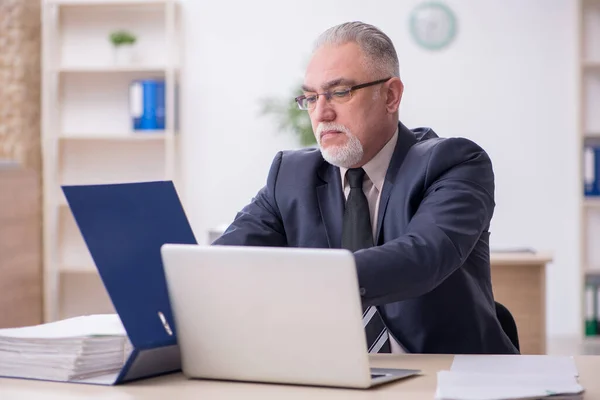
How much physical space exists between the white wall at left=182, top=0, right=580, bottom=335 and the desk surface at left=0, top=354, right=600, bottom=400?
443cm

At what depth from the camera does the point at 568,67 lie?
571 cm

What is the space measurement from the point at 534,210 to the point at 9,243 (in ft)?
10.3

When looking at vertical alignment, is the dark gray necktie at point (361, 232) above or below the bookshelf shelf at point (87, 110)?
below

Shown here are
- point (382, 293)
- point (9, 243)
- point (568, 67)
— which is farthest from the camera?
point (568, 67)

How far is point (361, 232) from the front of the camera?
6.31 ft

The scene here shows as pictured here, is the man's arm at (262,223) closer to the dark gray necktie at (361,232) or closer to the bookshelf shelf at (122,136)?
the dark gray necktie at (361,232)

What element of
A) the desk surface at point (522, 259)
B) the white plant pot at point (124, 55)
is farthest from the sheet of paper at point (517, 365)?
the white plant pot at point (124, 55)

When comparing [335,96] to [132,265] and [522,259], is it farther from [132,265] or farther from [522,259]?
[522,259]

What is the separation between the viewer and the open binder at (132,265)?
4.48 feet

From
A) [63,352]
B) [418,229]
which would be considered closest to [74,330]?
[63,352]

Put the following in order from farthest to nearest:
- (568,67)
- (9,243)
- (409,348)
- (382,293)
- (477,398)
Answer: (568,67) → (9,243) → (409,348) → (382,293) → (477,398)

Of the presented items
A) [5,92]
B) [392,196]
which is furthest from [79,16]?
[392,196]

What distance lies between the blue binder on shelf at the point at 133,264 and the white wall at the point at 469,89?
4.40 metres

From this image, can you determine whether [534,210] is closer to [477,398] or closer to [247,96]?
[247,96]
